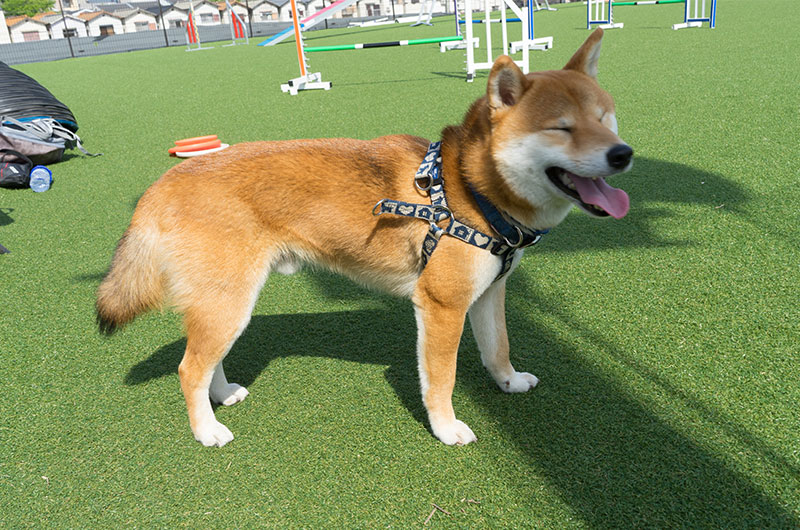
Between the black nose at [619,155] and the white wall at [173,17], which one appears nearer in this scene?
the black nose at [619,155]

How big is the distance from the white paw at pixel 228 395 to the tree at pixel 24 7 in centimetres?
10072

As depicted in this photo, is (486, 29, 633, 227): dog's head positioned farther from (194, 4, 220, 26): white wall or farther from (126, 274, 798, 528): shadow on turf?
(194, 4, 220, 26): white wall

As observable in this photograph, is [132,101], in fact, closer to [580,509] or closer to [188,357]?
[188,357]

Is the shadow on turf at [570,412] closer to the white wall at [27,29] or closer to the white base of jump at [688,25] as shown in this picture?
the white base of jump at [688,25]

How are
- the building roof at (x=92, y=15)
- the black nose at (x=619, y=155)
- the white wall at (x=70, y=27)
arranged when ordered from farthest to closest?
the building roof at (x=92, y=15) → the white wall at (x=70, y=27) → the black nose at (x=619, y=155)

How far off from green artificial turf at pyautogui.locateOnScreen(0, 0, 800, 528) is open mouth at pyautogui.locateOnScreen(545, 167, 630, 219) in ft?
3.05

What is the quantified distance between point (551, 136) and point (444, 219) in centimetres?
49

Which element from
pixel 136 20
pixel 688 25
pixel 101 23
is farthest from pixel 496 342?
pixel 101 23

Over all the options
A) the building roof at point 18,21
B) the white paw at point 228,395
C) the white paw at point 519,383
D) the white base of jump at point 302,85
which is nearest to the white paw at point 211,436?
the white paw at point 228,395

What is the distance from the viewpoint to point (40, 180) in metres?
6.16

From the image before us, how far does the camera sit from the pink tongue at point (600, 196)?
203 centimetres

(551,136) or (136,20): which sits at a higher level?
(136,20)

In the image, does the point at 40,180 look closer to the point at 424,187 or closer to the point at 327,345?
the point at 327,345

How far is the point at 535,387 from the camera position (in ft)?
8.95
